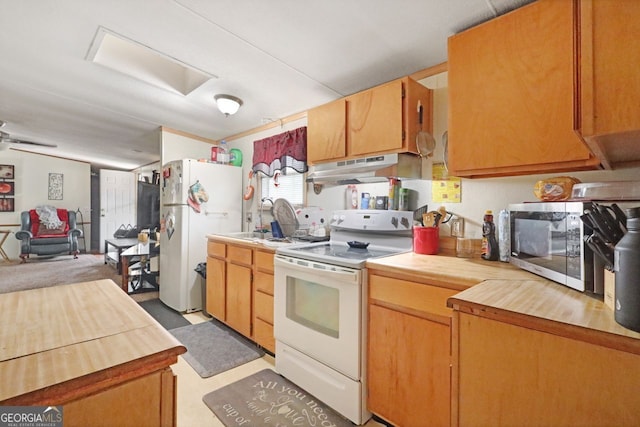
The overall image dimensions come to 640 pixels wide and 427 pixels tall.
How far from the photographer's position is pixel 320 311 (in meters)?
1.75

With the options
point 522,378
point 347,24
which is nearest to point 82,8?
point 347,24

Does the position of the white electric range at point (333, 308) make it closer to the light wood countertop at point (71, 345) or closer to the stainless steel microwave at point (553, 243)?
the stainless steel microwave at point (553, 243)

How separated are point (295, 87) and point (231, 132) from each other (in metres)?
1.73

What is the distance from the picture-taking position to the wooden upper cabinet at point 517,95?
121 centimetres

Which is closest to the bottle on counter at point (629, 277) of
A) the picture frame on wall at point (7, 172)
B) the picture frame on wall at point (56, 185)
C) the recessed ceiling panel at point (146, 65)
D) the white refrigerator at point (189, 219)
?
the recessed ceiling panel at point (146, 65)

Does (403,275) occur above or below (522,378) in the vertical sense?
above

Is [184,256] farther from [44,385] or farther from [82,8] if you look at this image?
[44,385]

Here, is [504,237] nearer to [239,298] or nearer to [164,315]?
[239,298]

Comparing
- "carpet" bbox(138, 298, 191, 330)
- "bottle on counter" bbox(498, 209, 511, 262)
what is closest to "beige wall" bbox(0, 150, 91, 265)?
"carpet" bbox(138, 298, 191, 330)

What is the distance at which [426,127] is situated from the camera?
1.98m

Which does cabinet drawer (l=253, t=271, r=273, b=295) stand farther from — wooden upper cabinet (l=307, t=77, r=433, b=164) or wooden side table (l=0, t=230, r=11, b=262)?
wooden side table (l=0, t=230, r=11, b=262)

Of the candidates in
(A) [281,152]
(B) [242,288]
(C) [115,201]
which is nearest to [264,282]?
(B) [242,288]

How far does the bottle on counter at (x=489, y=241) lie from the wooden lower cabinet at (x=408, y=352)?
21.2 inches

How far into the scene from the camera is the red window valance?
2793 mm
